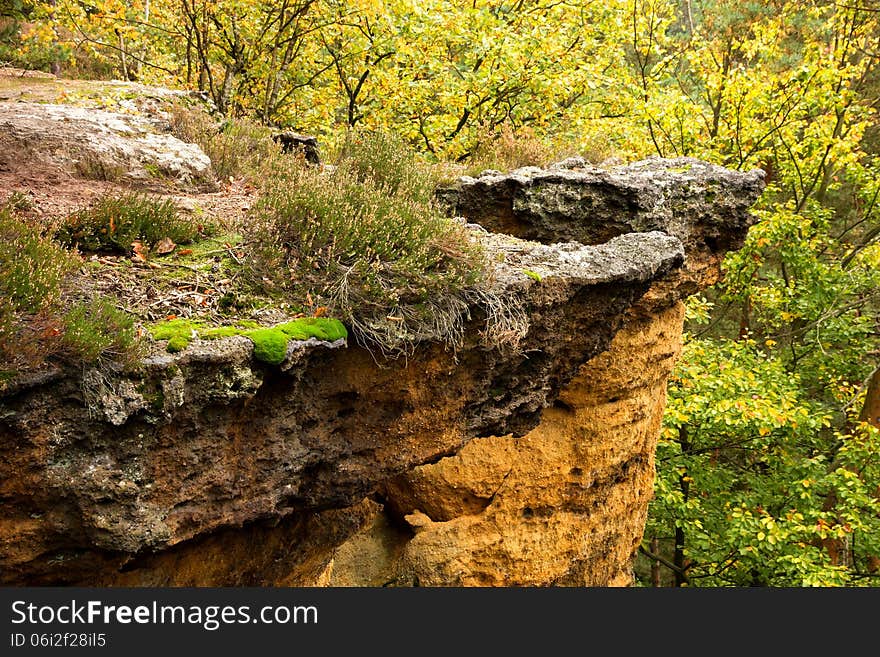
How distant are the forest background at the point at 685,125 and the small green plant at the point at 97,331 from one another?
23.2 feet

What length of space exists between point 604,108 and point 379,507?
38.9ft

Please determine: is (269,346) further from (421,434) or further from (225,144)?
(225,144)

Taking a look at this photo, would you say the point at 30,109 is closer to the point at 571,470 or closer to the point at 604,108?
the point at 571,470

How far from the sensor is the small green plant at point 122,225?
15.8 feet

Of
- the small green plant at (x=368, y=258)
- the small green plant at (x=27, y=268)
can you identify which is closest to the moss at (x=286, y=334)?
the small green plant at (x=368, y=258)

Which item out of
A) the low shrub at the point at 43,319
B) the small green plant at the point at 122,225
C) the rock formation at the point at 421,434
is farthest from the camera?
the small green plant at the point at 122,225

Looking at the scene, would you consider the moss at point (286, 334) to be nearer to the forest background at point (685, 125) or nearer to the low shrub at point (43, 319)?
the low shrub at point (43, 319)

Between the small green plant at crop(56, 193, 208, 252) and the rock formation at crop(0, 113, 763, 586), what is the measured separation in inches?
56.3

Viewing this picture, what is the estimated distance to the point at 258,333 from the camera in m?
4.23

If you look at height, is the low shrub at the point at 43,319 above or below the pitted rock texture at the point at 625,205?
below

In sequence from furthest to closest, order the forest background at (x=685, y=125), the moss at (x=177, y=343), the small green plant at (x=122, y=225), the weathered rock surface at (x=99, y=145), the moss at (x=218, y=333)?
the forest background at (x=685, y=125) < the weathered rock surface at (x=99, y=145) < the small green plant at (x=122, y=225) < the moss at (x=218, y=333) < the moss at (x=177, y=343)

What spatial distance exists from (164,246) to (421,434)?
240cm

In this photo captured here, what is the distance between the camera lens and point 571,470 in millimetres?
8367

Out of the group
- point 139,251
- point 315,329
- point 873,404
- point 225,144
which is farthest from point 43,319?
point 873,404
